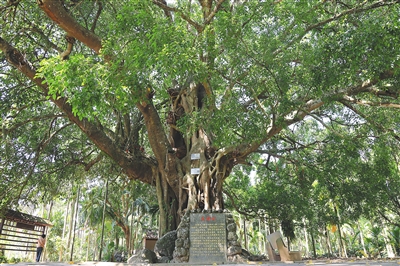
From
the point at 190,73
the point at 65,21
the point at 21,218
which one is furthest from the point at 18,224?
the point at 190,73

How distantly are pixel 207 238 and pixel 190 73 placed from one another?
367 cm

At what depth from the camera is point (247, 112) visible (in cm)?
634

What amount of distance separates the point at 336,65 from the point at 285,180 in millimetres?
6409

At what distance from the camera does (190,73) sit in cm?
611

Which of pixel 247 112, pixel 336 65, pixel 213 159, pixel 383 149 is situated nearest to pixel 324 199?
pixel 383 149

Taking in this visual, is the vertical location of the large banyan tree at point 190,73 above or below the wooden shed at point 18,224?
above

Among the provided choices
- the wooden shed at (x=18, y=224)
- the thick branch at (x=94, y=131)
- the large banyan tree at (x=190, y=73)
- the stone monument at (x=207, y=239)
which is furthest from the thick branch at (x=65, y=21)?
the wooden shed at (x=18, y=224)

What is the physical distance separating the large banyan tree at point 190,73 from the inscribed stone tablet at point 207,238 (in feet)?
2.17

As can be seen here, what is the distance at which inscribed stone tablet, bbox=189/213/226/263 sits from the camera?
6109mm

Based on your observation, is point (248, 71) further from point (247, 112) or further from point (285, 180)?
point (285, 180)

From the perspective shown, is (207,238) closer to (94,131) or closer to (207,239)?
(207,239)

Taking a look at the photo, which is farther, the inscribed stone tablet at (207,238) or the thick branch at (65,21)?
the inscribed stone tablet at (207,238)

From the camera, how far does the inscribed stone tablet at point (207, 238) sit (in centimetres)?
611

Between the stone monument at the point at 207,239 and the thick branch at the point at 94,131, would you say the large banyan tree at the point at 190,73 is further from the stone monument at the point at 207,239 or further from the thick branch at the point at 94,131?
the stone monument at the point at 207,239
